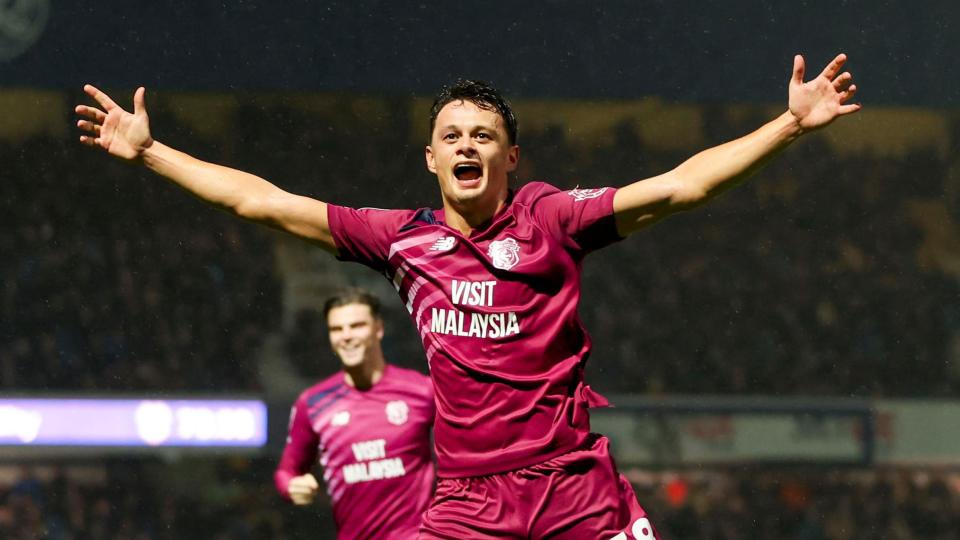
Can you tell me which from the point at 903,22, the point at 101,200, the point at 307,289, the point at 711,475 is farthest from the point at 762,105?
the point at 101,200

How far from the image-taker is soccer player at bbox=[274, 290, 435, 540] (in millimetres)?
5715

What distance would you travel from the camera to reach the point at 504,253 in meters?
3.34

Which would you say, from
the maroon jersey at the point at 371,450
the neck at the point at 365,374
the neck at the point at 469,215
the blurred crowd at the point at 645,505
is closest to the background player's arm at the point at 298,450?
the maroon jersey at the point at 371,450

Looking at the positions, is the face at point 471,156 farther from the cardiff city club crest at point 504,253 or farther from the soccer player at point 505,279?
the cardiff city club crest at point 504,253

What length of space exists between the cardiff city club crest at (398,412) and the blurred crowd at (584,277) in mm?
3465

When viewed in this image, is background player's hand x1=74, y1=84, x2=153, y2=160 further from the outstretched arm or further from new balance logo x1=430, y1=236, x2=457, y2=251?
new balance logo x1=430, y1=236, x2=457, y2=251

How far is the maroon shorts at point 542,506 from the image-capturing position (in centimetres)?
318

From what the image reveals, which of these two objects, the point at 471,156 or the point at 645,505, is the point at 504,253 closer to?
the point at 471,156

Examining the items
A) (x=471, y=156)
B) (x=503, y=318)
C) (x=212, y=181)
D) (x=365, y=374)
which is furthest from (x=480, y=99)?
(x=365, y=374)

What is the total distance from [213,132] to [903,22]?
4.53 m

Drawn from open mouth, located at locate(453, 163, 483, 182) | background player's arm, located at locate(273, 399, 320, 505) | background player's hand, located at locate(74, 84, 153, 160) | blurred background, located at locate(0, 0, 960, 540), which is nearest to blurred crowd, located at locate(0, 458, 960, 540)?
blurred background, located at locate(0, 0, 960, 540)

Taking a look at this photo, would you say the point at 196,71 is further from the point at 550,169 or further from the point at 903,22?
the point at 903,22

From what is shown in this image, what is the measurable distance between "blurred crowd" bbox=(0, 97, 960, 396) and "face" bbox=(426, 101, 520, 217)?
228 inches

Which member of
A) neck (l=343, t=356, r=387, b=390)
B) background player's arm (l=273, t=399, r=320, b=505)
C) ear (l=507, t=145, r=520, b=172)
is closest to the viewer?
ear (l=507, t=145, r=520, b=172)
